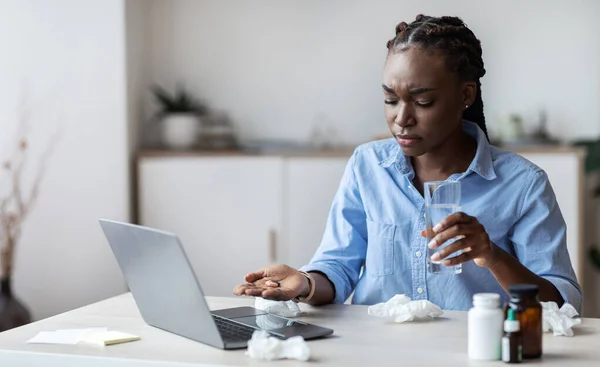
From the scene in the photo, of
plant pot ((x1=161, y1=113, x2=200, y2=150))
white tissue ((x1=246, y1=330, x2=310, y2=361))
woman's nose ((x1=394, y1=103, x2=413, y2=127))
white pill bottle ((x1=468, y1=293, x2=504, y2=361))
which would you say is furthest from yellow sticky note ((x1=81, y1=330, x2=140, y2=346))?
plant pot ((x1=161, y1=113, x2=200, y2=150))

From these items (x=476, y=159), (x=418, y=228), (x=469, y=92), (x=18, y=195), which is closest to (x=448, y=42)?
(x=469, y=92)

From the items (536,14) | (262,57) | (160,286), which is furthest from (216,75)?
(160,286)

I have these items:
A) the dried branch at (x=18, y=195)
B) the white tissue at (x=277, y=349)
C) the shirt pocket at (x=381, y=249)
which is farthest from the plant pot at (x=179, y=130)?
the white tissue at (x=277, y=349)

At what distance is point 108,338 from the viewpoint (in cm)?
152

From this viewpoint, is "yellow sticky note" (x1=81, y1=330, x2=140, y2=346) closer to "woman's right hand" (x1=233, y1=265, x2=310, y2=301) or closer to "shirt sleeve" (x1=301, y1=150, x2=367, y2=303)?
"woman's right hand" (x1=233, y1=265, x2=310, y2=301)

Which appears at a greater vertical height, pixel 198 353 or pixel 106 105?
pixel 106 105

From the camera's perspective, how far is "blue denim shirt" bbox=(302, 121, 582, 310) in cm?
190

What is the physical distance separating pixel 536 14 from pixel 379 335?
3.26 m

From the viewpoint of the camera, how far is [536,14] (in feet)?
14.5

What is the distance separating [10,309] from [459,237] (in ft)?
9.68

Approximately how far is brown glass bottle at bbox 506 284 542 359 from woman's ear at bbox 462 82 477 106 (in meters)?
0.73

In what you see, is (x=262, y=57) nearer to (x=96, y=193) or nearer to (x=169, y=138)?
(x=169, y=138)

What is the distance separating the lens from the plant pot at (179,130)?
14.7ft

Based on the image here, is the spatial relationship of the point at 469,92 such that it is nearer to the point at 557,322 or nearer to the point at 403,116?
the point at 403,116
